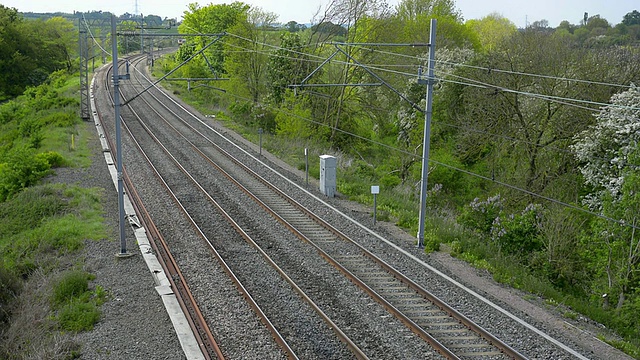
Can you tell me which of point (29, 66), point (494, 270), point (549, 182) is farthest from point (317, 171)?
point (29, 66)

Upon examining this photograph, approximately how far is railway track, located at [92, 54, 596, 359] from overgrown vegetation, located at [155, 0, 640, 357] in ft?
8.62

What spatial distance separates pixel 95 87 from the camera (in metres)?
55.7

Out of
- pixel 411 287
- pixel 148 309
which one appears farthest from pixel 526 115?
pixel 148 309

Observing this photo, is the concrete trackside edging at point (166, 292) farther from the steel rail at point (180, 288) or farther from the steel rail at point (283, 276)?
the steel rail at point (283, 276)

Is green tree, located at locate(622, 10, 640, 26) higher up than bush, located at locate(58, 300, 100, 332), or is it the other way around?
green tree, located at locate(622, 10, 640, 26)

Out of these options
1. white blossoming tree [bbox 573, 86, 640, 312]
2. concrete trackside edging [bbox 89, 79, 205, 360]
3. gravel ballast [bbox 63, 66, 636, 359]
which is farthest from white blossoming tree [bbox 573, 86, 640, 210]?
concrete trackside edging [bbox 89, 79, 205, 360]

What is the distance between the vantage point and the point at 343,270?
15453 millimetres

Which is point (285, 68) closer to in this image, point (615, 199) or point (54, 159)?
point (54, 159)

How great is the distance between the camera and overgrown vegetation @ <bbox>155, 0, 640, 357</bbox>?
17844 millimetres

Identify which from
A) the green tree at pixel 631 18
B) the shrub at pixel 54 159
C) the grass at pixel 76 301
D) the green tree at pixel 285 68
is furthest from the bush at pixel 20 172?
the green tree at pixel 631 18

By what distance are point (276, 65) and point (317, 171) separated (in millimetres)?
16226

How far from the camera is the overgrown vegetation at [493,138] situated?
703 inches

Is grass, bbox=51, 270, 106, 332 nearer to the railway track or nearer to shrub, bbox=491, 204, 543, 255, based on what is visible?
the railway track

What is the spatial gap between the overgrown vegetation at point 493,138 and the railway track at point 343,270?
263 cm
